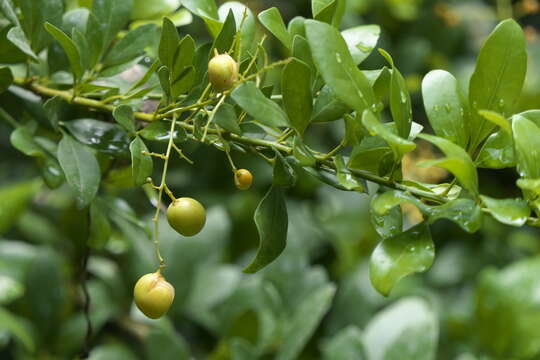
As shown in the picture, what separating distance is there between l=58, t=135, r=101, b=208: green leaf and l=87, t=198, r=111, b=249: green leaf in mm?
117

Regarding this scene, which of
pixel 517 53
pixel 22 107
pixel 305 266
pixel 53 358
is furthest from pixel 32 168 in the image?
pixel 517 53

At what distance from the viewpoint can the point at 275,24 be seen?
49cm

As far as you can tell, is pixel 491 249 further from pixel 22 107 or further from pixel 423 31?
pixel 22 107

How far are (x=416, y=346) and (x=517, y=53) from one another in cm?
59

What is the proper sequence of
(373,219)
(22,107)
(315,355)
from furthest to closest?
(315,355), (22,107), (373,219)

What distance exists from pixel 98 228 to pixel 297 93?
0.92ft

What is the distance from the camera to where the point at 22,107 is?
644 mm

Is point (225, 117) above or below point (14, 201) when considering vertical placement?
above

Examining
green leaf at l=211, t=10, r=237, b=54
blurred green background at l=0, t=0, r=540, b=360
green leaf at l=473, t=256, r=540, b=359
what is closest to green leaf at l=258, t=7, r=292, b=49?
green leaf at l=211, t=10, r=237, b=54

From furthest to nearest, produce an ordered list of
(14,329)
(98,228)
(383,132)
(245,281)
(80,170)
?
1. (245,281)
2. (14,329)
3. (98,228)
4. (80,170)
5. (383,132)

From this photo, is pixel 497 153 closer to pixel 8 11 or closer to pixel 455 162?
pixel 455 162

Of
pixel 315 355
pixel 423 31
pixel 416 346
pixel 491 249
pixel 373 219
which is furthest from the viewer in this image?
pixel 423 31

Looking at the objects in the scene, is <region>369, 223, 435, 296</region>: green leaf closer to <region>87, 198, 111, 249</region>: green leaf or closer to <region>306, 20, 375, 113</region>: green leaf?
<region>306, 20, 375, 113</region>: green leaf

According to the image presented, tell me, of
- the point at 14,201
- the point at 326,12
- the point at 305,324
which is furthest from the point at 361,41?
the point at 14,201
